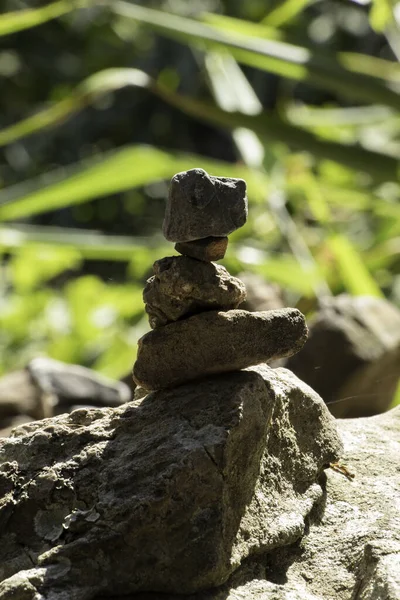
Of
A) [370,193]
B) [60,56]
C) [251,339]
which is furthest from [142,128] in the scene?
[251,339]

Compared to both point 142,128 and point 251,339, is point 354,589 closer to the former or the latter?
point 251,339

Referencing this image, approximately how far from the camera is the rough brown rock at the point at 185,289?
1.10m

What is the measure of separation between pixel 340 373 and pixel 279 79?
3.12 m

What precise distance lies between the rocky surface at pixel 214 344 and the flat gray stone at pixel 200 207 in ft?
0.31

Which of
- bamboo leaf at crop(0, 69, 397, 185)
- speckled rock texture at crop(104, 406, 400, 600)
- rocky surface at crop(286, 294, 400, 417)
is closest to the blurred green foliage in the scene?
bamboo leaf at crop(0, 69, 397, 185)

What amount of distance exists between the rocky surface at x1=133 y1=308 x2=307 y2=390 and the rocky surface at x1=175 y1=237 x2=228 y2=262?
7cm

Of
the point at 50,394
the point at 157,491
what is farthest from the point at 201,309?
the point at 50,394

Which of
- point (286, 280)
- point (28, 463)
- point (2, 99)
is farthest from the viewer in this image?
point (2, 99)

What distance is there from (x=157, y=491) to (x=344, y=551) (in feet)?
0.79

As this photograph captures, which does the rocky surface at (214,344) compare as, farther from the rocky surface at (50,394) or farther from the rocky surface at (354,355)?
the rocky surface at (50,394)

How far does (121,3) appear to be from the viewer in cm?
271

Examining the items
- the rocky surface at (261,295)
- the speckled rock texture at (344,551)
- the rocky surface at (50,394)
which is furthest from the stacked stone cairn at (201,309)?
the rocky surface at (261,295)

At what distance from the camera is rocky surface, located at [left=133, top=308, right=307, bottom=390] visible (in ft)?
3.60

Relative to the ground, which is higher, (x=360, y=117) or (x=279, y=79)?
(x=279, y=79)
